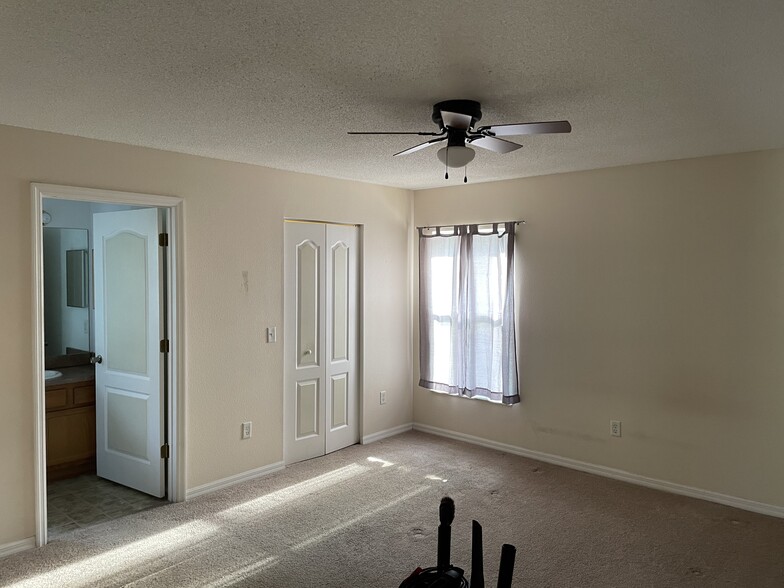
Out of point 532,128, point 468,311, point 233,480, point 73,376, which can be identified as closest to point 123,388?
point 73,376

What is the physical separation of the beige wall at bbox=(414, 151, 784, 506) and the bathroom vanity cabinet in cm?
338

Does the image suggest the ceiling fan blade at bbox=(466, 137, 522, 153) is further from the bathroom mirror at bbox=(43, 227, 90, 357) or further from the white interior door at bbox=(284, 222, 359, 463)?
the bathroom mirror at bbox=(43, 227, 90, 357)

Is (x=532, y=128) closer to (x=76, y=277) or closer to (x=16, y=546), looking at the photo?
(x=16, y=546)

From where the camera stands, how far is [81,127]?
3.38 metres

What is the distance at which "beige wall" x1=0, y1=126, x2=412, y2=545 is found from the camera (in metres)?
3.37

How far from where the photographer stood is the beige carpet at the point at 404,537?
317cm

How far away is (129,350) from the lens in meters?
4.40

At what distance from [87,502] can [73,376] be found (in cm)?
109

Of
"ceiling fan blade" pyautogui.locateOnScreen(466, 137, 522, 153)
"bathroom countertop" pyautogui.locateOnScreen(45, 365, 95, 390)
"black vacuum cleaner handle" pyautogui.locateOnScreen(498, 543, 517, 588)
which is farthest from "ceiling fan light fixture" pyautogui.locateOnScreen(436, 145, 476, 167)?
"bathroom countertop" pyautogui.locateOnScreen(45, 365, 95, 390)

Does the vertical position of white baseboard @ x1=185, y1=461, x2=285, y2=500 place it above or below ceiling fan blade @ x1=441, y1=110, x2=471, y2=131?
below

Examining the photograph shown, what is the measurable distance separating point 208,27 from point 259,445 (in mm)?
3458

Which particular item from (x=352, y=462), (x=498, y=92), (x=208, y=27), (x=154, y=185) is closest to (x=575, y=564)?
(x=352, y=462)

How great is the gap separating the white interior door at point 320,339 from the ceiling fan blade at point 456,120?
2.37 metres

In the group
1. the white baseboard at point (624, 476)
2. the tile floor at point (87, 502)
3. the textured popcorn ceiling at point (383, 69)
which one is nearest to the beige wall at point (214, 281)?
the textured popcorn ceiling at point (383, 69)
